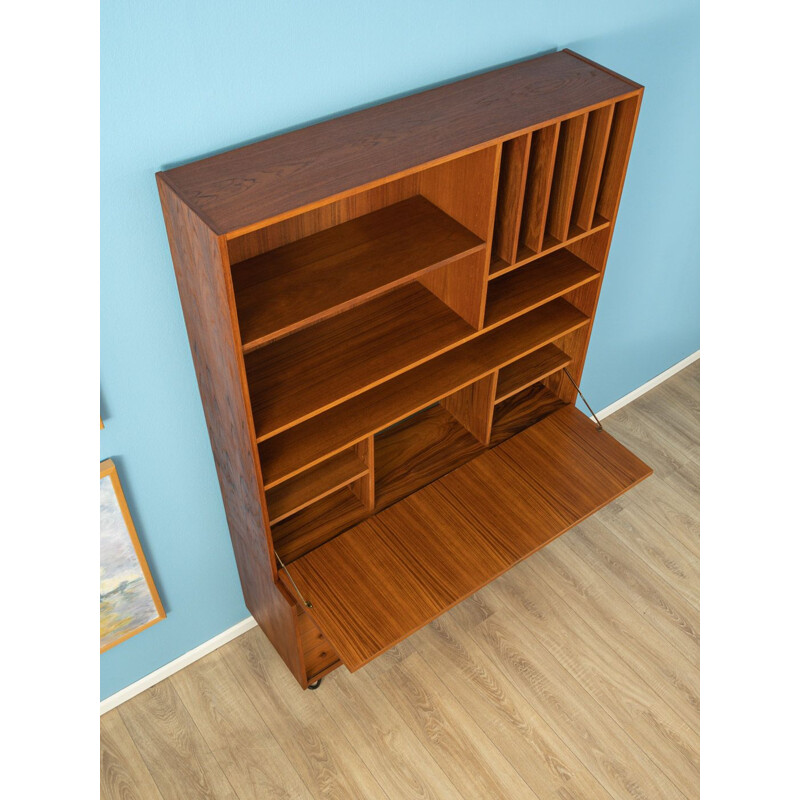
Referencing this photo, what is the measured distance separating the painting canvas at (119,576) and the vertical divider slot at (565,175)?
4.05 feet

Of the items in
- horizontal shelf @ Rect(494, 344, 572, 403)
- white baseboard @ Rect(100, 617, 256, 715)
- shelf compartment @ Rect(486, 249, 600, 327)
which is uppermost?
shelf compartment @ Rect(486, 249, 600, 327)

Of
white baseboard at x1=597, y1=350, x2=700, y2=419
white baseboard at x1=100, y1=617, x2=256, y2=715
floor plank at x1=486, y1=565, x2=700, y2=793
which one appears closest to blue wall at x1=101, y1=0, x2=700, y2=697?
white baseboard at x1=100, y1=617, x2=256, y2=715

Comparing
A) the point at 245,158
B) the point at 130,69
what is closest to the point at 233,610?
the point at 245,158

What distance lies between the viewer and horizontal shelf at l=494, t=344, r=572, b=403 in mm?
2297

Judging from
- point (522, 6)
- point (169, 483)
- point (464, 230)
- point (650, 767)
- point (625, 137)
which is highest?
point (522, 6)

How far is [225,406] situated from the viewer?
65.6 inches

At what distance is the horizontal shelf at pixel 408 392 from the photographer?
1.81 meters

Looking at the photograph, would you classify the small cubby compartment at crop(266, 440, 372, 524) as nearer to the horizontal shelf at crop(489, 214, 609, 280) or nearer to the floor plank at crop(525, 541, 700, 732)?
the horizontal shelf at crop(489, 214, 609, 280)

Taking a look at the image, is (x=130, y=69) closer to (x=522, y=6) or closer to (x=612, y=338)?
(x=522, y=6)

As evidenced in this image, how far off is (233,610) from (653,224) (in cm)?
194

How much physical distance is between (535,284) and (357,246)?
59 cm

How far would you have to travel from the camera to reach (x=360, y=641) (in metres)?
1.83

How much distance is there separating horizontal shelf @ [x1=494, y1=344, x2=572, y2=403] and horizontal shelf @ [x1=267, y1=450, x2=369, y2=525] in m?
0.51

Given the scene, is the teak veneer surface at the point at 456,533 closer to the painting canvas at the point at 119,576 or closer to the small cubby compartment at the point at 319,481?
the small cubby compartment at the point at 319,481
